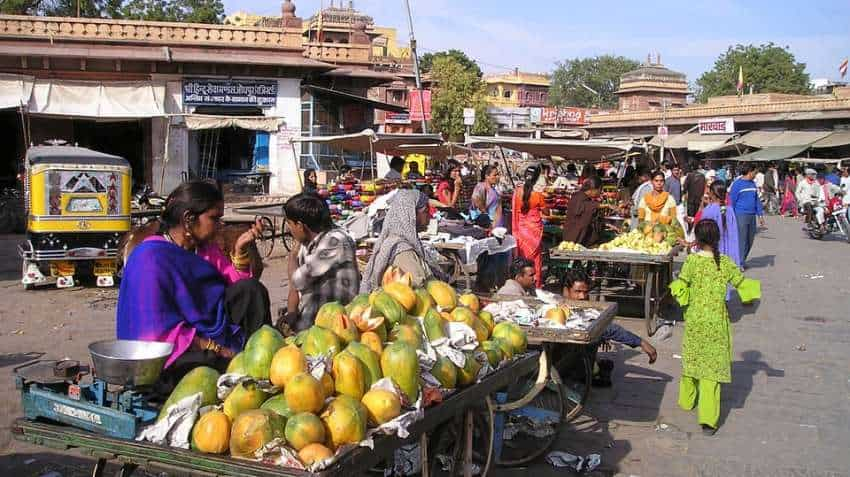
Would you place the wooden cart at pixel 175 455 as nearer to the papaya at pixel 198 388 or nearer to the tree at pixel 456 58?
the papaya at pixel 198 388

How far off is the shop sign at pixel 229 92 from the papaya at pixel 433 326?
19.0 metres

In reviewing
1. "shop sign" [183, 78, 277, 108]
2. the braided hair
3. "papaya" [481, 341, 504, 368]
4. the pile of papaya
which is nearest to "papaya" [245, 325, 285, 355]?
the pile of papaya

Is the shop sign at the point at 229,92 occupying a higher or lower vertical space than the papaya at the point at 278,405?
higher

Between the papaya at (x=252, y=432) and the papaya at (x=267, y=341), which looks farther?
the papaya at (x=267, y=341)

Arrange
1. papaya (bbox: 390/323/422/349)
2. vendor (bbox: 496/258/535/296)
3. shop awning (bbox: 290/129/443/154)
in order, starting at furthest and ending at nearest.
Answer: shop awning (bbox: 290/129/443/154)
vendor (bbox: 496/258/535/296)
papaya (bbox: 390/323/422/349)

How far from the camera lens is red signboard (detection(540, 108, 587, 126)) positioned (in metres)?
48.7

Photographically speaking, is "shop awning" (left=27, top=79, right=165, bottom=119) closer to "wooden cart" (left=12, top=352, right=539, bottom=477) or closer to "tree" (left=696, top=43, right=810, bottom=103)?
"wooden cart" (left=12, top=352, right=539, bottom=477)

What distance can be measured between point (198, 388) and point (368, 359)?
605mm

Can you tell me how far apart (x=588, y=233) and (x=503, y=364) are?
7496 millimetres

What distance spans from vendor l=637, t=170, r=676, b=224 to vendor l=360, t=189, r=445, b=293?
6.04 m

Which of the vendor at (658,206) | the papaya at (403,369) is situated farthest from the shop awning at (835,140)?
the papaya at (403,369)

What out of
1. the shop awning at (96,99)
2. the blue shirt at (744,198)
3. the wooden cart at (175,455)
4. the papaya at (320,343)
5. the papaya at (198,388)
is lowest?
the wooden cart at (175,455)

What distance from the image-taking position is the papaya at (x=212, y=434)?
2453 mm

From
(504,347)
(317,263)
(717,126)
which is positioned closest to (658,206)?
(317,263)
